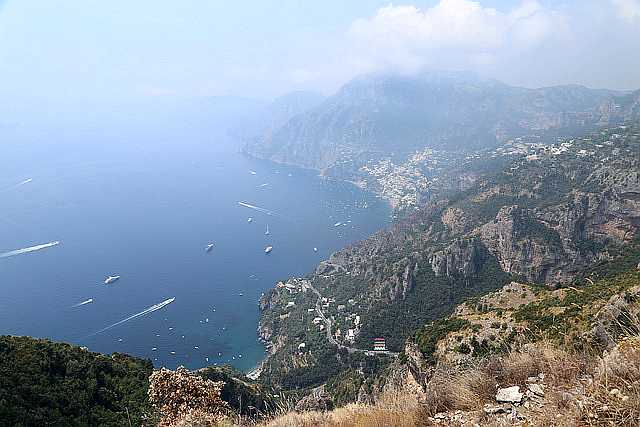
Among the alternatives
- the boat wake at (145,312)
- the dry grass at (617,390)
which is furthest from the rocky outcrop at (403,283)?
the dry grass at (617,390)

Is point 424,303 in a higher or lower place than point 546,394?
lower

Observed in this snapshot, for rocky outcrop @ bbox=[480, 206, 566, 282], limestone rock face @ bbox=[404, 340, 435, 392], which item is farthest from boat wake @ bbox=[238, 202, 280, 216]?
limestone rock face @ bbox=[404, 340, 435, 392]

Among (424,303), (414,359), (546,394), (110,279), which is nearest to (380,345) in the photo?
(424,303)

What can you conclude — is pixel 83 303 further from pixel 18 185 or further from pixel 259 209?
pixel 18 185

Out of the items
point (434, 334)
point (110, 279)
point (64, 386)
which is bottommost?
point (110, 279)

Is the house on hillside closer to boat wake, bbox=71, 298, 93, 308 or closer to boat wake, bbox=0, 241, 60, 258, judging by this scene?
boat wake, bbox=71, 298, 93, 308

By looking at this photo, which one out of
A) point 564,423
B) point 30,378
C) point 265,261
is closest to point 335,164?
point 265,261
